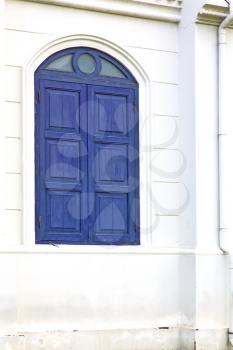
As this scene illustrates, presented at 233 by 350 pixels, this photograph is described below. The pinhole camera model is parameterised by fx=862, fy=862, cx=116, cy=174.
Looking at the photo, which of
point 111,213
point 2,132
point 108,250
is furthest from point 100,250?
point 2,132

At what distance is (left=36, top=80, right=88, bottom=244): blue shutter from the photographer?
914 centimetres

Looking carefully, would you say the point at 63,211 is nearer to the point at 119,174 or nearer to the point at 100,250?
the point at 100,250

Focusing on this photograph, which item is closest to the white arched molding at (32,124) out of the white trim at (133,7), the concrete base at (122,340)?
the white trim at (133,7)

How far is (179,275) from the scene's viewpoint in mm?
9648

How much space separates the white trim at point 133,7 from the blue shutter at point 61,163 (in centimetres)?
86

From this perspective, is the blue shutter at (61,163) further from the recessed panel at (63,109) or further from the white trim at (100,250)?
the white trim at (100,250)

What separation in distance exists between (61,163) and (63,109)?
592 millimetres

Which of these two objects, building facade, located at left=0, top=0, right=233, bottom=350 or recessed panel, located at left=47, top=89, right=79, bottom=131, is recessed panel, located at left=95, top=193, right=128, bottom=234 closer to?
building facade, located at left=0, top=0, right=233, bottom=350

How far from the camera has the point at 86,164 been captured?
9398mm

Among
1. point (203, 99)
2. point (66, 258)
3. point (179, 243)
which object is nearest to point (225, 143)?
point (203, 99)

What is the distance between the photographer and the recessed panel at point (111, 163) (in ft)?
31.1

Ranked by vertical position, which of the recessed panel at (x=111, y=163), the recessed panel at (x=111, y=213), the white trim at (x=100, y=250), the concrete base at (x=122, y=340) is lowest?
the concrete base at (x=122, y=340)

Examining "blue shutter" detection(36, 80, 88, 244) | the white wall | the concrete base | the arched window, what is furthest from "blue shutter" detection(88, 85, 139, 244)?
the concrete base

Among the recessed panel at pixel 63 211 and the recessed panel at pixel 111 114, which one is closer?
the recessed panel at pixel 63 211
